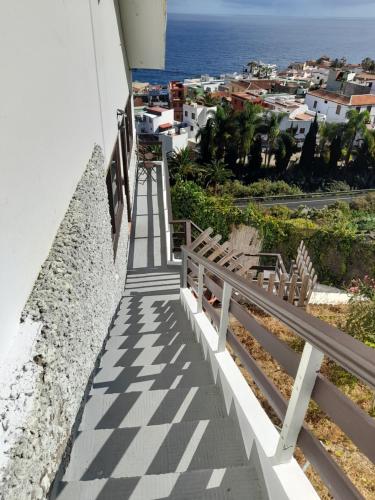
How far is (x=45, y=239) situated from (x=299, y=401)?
64.8 inches

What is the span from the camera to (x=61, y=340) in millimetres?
1976

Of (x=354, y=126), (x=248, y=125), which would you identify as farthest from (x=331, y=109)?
(x=248, y=125)

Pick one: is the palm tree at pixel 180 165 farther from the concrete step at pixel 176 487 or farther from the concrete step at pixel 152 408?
the concrete step at pixel 176 487

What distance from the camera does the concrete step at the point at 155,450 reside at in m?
1.87

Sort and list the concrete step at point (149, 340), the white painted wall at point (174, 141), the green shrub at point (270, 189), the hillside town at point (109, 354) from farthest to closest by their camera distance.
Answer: the white painted wall at point (174, 141), the green shrub at point (270, 189), the concrete step at point (149, 340), the hillside town at point (109, 354)

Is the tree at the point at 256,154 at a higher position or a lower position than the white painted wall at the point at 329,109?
lower

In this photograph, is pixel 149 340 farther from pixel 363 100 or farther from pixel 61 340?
pixel 363 100

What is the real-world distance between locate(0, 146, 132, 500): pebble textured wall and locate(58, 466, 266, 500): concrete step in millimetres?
186

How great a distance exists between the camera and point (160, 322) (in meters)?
4.21

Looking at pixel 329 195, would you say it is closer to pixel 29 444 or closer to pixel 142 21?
pixel 142 21

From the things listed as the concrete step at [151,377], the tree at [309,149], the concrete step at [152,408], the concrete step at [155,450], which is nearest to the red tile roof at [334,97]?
the tree at [309,149]

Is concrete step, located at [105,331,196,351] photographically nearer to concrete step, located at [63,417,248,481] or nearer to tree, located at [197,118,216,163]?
concrete step, located at [63,417,248,481]

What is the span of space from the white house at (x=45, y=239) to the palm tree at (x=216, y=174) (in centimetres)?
2519

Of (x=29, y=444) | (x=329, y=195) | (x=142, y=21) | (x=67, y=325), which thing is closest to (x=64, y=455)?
(x=29, y=444)
